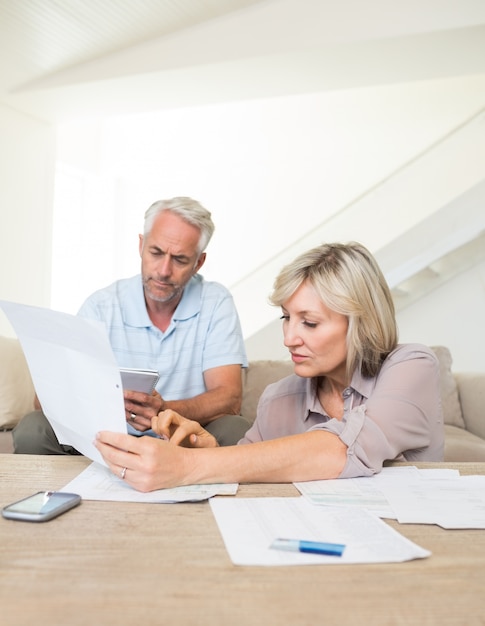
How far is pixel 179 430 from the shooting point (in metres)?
1.23

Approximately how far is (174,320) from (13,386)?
41.6 inches

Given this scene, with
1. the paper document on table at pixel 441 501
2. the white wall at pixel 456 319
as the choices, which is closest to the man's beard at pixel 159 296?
the paper document on table at pixel 441 501

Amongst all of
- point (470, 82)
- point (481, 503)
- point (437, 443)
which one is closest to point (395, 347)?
point (437, 443)

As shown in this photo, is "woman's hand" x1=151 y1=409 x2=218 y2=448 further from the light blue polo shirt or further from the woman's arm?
the light blue polo shirt

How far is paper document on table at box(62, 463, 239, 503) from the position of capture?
0.97 m

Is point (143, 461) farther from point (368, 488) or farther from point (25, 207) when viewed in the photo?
point (25, 207)

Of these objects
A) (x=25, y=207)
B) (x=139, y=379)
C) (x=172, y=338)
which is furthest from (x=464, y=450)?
(x=25, y=207)

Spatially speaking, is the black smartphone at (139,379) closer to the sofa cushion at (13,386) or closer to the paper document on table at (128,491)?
the paper document on table at (128,491)

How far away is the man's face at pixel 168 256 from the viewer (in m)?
2.35

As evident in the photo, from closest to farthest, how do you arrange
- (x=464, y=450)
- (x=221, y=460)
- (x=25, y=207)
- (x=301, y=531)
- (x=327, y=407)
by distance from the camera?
(x=301, y=531)
(x=221, y=460)
(x=327, y=407)
(x=464, y=450)
(x=25, y=207)

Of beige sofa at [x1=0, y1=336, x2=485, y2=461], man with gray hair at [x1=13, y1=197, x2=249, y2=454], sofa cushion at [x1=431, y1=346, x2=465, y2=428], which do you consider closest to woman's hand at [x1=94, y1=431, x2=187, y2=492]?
man with gray hair at [x1=13, y1=197, x2=249, y2=454]

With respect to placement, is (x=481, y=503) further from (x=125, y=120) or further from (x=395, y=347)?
(x=125, y=120)

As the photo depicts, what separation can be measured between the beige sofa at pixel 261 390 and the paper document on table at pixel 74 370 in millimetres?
1867

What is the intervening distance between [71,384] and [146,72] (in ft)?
15.0
